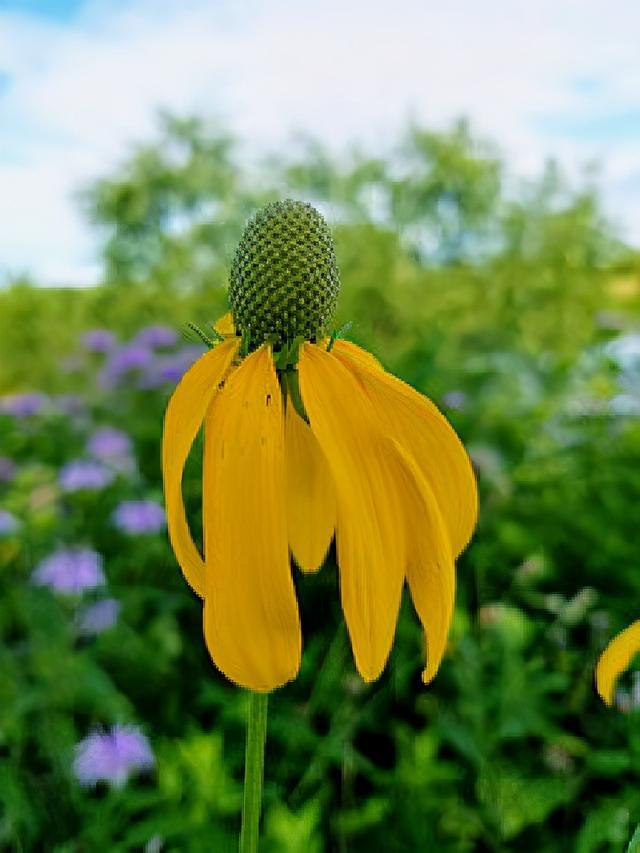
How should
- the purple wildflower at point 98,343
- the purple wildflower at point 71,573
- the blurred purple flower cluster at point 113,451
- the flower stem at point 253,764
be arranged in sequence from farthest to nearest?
the purple wildflower at point 98,343, the blurred purple flower cluster at point 113,451, the purple wildflower at point 71,573, the flower stem at point 253,764

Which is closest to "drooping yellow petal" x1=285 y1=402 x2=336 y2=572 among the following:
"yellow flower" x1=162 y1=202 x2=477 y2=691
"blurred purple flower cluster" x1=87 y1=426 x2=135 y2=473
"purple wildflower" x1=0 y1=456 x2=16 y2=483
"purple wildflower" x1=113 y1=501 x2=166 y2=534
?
"yellow flower" x1=162 y1=202 x2=477 y2=691

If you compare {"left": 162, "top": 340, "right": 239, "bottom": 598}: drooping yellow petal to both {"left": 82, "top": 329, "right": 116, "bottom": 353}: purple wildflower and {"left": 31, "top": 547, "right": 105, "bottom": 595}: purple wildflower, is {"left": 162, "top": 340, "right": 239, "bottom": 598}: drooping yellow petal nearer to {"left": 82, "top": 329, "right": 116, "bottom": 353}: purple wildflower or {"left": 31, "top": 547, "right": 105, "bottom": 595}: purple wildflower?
{"left": 31, "top": 547, "right": 105, "bottom": 595}: purple wildflower

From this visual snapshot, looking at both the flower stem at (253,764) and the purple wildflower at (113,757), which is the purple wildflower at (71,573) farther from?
the flower stem at (253,764)

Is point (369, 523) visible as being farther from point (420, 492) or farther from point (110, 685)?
point (110, 685)

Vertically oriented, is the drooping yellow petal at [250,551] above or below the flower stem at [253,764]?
above

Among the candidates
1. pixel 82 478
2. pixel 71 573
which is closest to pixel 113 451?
pixel 82 478

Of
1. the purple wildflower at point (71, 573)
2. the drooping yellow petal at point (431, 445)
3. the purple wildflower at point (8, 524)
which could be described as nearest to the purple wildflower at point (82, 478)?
the purple wildflower at point (8, 524)

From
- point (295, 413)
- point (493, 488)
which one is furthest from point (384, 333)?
point (295, 413)

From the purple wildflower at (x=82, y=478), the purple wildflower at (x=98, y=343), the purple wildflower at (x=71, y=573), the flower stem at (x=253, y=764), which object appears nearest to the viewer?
the flower stem at (x=253, y=764)
